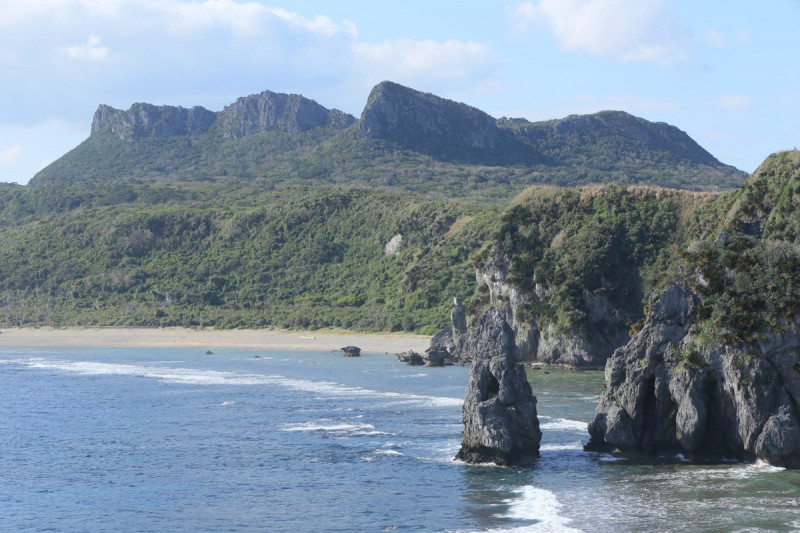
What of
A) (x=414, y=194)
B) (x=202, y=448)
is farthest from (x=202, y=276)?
(x=202, y=448)

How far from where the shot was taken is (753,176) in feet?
276

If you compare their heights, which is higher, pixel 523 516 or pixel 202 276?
pixel 202 276

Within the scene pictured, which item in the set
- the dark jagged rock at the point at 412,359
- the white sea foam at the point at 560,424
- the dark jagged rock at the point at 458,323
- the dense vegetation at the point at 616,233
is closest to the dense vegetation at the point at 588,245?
the dense vegetation at the point at 616,233

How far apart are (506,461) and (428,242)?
10731 centimetres

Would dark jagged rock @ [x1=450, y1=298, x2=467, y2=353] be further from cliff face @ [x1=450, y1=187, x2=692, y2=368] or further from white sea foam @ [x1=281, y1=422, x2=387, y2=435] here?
white sea foam @ [x1=281, y1=422, x2=387, y2=435]

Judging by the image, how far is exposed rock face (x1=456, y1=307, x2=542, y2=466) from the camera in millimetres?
42875

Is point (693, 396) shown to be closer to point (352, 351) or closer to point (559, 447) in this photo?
point (559, 447)

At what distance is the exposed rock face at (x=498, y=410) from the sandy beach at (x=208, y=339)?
195 ft

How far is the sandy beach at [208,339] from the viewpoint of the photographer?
367 feet

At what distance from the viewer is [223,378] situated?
81250mm

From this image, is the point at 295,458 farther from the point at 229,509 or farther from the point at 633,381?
the point at 633,381

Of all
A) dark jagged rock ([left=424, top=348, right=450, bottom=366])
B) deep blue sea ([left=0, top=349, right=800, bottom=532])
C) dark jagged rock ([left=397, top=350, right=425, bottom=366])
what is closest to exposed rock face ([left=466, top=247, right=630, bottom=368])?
dark jagged rock ([left=424, top=348, right=450, bottom=366])

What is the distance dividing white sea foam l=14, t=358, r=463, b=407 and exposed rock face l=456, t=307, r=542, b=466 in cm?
1745

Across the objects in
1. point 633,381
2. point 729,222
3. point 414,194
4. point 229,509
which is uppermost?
point 414,194
